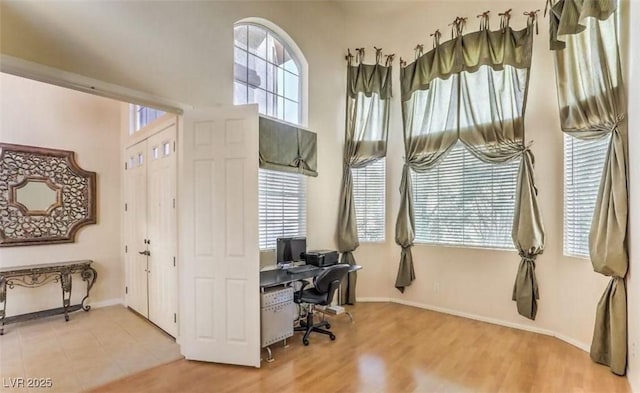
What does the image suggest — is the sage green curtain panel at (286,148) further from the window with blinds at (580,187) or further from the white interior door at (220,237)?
the window with blinds at (580,187)

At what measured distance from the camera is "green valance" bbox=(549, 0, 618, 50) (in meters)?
2.84

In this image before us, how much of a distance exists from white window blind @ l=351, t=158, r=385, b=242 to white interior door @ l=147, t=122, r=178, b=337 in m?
2.71

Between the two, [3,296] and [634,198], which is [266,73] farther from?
[3,296]

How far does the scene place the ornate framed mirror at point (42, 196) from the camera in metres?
4.08

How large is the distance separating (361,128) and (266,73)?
1692mm

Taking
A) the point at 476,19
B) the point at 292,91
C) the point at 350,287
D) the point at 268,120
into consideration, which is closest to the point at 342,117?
the point at 292,91

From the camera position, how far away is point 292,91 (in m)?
4.60

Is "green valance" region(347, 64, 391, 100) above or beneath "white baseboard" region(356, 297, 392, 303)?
above

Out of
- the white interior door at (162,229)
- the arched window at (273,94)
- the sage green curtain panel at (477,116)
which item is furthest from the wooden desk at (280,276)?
the sage green curtain panel at (477,116)

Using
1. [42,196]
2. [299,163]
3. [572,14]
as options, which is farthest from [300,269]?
[572,14]

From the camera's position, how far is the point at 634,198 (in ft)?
8.50

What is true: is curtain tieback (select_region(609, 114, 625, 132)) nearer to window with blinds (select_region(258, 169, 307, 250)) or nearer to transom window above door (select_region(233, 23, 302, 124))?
window with blinds (select_region(258, 169, 307, 250))

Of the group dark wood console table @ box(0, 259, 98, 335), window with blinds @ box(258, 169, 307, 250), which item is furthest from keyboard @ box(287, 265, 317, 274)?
dark wood console table @ box(0, 259, 98, 335)

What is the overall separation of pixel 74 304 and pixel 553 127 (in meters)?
6.85
